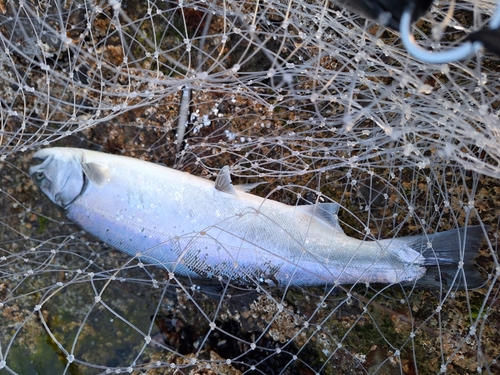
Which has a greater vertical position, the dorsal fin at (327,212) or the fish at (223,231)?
the dorsal fin at (327,212)

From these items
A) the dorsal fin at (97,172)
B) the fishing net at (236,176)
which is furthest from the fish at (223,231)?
the fishing net at (236,176)

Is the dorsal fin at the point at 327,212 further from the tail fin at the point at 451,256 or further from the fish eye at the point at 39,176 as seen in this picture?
the fish eye at the point at 39,176

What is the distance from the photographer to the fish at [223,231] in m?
2.60

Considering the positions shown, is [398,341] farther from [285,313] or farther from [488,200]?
[488,200]

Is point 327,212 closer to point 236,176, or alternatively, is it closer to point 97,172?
point 236,176

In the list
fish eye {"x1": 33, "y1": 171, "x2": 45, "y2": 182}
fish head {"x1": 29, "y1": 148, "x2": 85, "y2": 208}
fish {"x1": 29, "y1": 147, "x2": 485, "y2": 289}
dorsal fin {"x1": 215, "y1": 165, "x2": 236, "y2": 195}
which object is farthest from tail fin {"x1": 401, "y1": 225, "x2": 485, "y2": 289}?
fish eye {"x1": 33, "y1": 171, "x2": 45, "y2": 182}

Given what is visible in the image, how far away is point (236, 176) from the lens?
9.91ft

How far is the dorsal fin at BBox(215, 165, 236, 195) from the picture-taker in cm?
266

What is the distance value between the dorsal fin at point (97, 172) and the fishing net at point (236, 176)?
0.85ft

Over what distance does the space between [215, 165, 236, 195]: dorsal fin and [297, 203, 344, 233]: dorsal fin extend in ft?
1.84

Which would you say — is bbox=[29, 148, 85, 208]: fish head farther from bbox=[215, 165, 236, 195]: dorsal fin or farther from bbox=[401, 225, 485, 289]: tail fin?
bbox=[401, 225, 485, 289]: tail fin

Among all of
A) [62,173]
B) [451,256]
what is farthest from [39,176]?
[451,256]

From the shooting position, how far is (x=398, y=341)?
9.25 ft

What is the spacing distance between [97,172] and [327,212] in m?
1.61
